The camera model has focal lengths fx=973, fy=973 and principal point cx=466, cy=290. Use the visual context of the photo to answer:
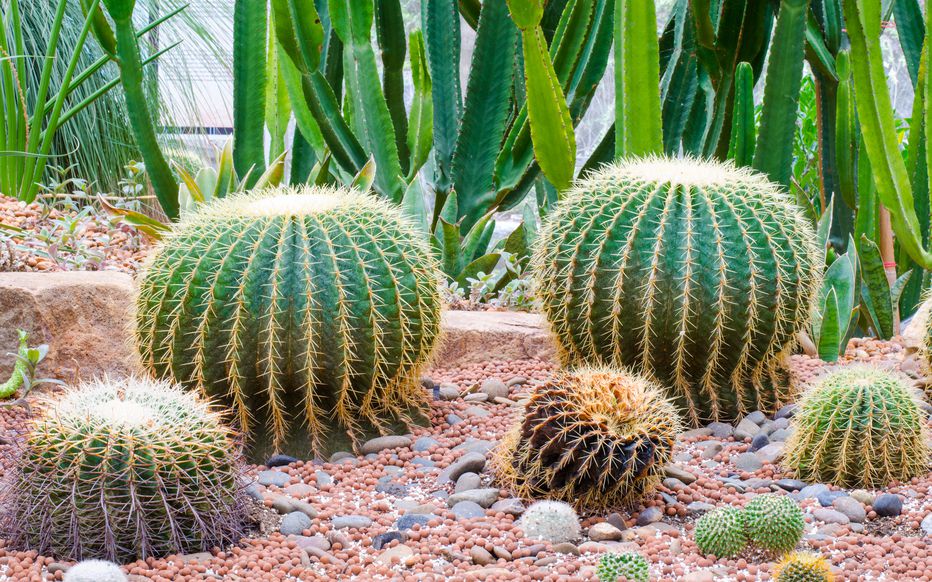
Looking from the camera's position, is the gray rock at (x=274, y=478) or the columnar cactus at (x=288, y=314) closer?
the gray rock at (x=274, y=478)

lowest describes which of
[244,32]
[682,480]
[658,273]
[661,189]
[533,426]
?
[682,480]

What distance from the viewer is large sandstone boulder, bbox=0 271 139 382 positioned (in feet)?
10.6

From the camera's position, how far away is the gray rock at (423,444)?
9.08 ft

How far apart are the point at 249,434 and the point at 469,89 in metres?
2.32

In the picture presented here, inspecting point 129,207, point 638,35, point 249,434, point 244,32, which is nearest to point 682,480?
point 249,434

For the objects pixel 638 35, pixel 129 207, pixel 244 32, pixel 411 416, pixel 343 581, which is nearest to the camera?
pixel 343 581

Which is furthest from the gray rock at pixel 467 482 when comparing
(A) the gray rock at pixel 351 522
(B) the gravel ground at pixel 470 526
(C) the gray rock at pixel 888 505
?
(C) the gray rock at pixel 888 505

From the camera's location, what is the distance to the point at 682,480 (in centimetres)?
244

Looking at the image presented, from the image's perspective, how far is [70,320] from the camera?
3.33 m

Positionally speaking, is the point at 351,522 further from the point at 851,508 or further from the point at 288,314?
the point at 851,508

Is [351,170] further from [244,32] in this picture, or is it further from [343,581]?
[343,581]

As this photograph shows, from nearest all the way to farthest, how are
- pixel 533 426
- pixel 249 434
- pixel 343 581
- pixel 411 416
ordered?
pixel 343 581, pixel 533 426, pixel 249 434, pixel 411 416

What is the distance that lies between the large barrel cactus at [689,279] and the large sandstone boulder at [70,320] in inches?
59.2

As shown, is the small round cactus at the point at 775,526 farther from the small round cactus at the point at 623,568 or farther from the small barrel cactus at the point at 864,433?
the small barrel cactus at the point at 864,433
